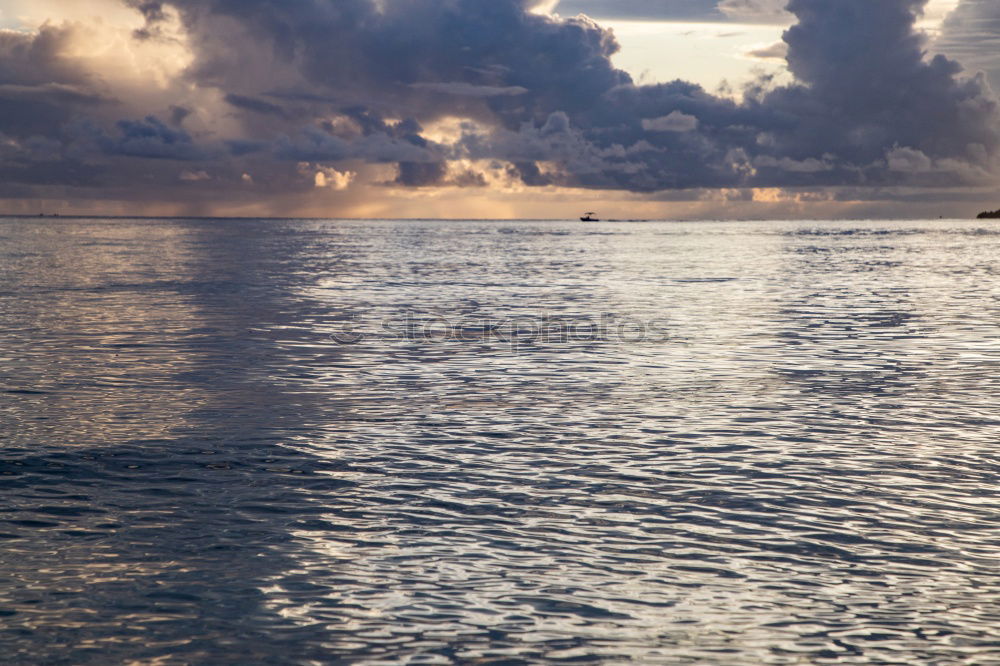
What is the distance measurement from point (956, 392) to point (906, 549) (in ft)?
47.5

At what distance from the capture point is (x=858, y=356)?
34.4 m

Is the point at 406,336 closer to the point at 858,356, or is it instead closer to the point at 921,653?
the point at 858,356

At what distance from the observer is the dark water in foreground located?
36.1 ft

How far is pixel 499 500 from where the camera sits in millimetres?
16047

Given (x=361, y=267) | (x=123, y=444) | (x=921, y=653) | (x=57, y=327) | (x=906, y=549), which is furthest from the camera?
(x=361, y=267)

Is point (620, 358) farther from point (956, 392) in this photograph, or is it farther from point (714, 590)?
point (714, 590)

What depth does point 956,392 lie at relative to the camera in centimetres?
2659

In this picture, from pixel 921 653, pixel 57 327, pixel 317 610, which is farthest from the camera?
pixel 57 327

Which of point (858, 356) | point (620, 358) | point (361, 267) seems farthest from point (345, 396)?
point (361, 267)

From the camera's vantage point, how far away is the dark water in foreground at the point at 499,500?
36.1ft

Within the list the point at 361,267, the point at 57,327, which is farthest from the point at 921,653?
the point at 361,267

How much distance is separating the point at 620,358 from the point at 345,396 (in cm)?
1084

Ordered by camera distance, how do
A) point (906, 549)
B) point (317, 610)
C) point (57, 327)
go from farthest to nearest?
point (57, 327) < point (906, 549) < point (317, 610)

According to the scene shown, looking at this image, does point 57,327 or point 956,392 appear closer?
point 956,392
